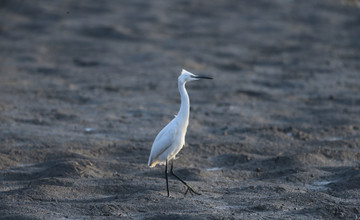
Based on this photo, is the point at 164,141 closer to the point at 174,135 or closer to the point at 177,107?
the point at 174,135

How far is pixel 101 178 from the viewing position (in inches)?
300

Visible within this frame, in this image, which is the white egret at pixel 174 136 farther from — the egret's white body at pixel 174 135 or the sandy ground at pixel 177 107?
the sandy ground at pixel 177 107

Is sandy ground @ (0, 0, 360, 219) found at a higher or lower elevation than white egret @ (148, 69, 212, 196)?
lower

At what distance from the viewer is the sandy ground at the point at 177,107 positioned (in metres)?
6.87

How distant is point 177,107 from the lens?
11797mm

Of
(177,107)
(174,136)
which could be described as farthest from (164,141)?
(177,107)

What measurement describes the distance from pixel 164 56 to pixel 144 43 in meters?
1.52

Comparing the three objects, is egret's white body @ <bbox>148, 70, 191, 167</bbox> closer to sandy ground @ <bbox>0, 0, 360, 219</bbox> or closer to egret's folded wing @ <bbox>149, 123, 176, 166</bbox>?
egret's folded wing @ <bbox>149, 123, 176, 166</bbox>

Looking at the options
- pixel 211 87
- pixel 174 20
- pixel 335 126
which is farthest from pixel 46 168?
pixel 174 20

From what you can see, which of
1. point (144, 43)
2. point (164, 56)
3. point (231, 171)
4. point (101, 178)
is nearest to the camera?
point (101, 178)

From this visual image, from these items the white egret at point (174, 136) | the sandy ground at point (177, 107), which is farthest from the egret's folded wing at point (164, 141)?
the sandy ground at point (177, 107)

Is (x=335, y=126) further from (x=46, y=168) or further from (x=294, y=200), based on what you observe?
(x=46, y=168)

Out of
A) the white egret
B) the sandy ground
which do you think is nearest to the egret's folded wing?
the white egret

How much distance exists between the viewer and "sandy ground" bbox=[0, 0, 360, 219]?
687 cm
